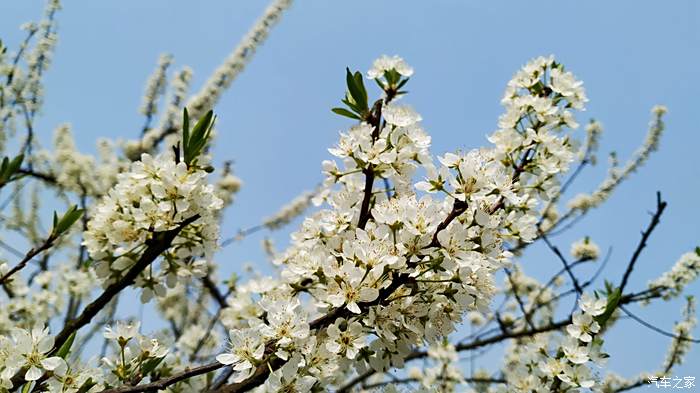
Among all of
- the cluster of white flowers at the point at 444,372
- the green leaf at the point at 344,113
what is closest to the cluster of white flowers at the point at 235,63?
the cluster of white flowers at the point at 444,372

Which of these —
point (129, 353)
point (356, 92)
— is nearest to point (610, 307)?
point (356, 92)

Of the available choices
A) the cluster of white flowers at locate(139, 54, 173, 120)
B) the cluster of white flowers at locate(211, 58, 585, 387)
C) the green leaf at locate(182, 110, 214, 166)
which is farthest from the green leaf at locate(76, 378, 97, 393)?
the cluster of white flowers at locate(139, 54, 173, 120)

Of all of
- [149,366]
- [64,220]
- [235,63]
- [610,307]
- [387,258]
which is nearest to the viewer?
[387,258]

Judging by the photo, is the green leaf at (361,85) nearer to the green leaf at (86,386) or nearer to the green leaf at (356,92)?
the green leaf at (356,92)

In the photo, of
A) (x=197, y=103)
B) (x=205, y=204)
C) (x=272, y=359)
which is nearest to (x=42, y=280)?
(x=197, y=103)

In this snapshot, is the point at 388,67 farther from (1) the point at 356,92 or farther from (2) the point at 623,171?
(2) the point at 623,171

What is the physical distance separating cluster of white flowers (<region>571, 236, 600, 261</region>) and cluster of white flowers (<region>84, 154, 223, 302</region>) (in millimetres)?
3701

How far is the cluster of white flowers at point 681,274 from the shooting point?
504cm

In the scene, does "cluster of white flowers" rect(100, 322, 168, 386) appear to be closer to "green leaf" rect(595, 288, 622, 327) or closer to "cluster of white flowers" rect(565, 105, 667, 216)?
"green leaf" rect(595, 288, 622, 327)

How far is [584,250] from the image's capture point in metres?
5.16

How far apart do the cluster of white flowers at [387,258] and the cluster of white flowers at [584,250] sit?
3.28m

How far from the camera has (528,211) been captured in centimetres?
224

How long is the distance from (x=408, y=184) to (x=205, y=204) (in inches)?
26.2

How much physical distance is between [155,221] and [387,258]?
82 centimetres
